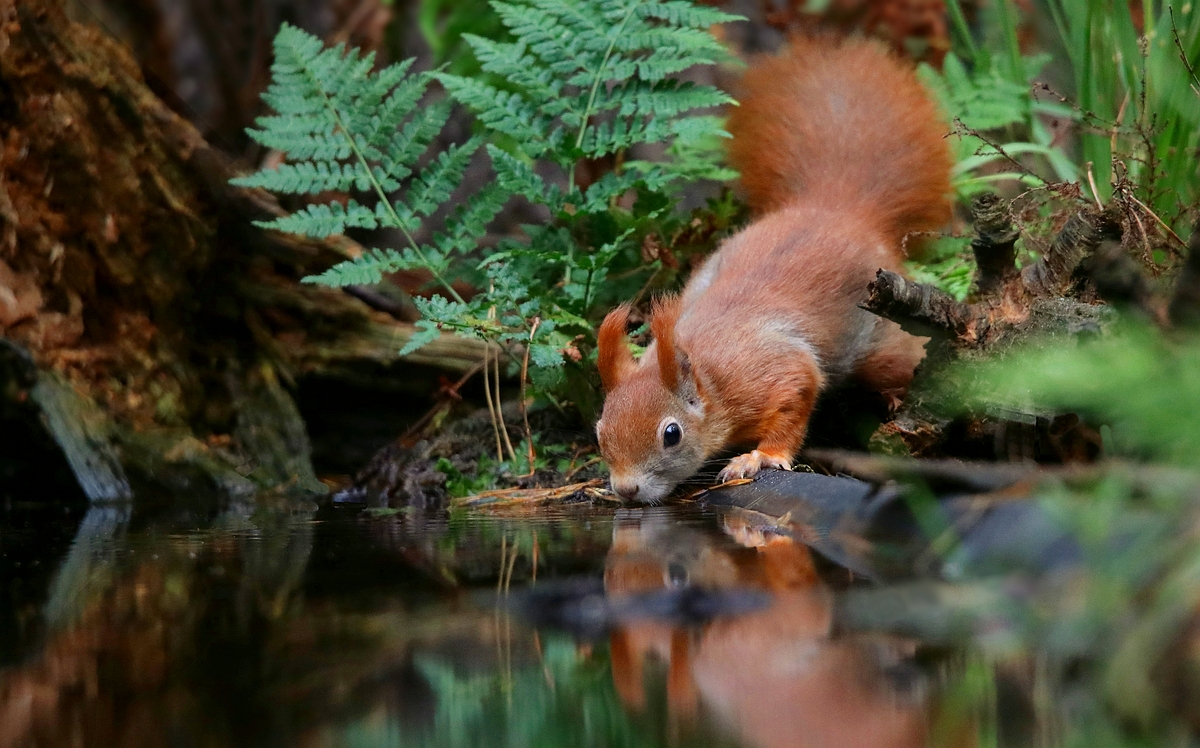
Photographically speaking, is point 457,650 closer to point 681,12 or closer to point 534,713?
point 534,713

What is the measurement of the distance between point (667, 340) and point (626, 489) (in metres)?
0.50

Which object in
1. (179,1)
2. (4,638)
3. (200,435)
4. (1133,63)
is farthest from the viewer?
(179,1)

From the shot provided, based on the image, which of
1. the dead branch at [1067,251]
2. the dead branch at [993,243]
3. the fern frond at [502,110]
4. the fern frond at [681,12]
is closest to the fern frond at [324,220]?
the fern frond at [502,110]

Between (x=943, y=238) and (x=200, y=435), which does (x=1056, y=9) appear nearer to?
(x=943, y=238)

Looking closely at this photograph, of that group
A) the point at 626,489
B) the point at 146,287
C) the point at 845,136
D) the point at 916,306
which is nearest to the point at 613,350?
the point at 626,489

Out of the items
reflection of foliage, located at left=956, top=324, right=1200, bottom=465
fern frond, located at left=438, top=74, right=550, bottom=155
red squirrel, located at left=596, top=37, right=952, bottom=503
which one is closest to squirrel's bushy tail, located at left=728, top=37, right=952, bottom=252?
red squirrel, located at left=596, top=37, right=952, bottom=503

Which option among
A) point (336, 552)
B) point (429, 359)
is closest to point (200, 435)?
point (429, 359)

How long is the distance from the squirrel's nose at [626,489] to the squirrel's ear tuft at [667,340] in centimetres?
39

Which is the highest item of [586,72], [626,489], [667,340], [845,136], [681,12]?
[681,12]

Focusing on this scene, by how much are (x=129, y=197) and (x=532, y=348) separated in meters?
1.91

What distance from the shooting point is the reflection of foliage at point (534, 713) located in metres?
1.10

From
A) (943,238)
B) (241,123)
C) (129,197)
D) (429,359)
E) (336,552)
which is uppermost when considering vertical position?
(241,123)

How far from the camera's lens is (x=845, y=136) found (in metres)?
4.36

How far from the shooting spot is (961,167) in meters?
4.71
